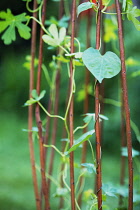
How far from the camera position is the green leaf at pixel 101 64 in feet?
1.86

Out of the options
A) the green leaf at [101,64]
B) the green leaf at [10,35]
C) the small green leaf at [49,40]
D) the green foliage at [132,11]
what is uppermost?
the green foliage at [132,11]

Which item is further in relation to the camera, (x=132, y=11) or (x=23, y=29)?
(x=23, y=29)

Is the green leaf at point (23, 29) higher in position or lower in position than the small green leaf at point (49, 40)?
higher

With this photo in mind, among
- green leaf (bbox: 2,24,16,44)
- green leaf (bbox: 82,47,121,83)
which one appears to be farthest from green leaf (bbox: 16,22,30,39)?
green leaf (bbox: 82,47,121,83)

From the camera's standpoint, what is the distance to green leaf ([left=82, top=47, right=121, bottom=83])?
1.86 feet

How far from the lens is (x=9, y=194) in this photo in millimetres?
1562

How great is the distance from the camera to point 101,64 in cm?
58

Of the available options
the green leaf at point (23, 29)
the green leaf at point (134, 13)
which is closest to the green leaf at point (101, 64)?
the green leaf at point (134, 13)

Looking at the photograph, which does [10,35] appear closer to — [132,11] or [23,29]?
[23,29]

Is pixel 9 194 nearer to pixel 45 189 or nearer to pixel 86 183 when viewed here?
pixel 86 183

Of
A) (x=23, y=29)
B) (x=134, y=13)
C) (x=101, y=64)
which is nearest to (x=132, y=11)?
(x=134, y=13)

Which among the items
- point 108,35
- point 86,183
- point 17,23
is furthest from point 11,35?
point 86,183

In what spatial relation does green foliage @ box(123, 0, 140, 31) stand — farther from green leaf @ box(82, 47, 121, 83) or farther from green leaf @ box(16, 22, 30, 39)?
green leaf @ box(16, 22, 30, 39)

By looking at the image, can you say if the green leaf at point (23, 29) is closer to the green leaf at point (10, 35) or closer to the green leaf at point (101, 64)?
the green leaf at point (10, 35)
